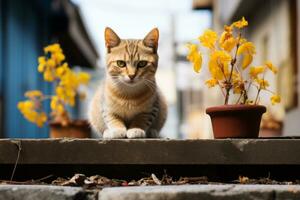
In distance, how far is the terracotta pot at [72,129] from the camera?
4012mm

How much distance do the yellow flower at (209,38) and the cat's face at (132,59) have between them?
431 mm

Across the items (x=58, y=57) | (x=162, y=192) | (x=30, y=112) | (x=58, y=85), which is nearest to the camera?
(x=162, y=192)

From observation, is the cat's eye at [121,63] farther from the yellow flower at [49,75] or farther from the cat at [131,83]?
the yellow flower at [49,75]

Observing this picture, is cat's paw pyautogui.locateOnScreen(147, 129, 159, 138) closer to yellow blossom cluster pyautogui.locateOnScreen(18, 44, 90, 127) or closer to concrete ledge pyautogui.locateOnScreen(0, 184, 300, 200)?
concrete ledge pyautogui.locateOnScreen(0, 184, 300, 200)

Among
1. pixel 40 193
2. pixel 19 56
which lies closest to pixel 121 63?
pixel 40 193

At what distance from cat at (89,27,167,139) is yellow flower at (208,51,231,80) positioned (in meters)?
0.51

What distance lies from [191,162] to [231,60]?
57 cm

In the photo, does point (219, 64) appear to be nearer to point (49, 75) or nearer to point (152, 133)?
point (152, 133)

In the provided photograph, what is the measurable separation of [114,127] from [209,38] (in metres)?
0.74

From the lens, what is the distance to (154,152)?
214cm

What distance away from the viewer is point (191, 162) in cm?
212

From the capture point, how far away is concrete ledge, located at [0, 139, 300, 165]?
2.09 meters

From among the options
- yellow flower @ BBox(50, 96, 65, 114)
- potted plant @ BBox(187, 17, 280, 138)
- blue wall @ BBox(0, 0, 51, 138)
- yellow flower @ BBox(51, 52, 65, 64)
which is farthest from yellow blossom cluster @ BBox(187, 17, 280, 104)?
blue wall @ BBox(0, 0, 51, 138)

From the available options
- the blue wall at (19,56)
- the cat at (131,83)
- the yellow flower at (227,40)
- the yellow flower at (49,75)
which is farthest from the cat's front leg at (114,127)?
the blue wall at (19,56)
